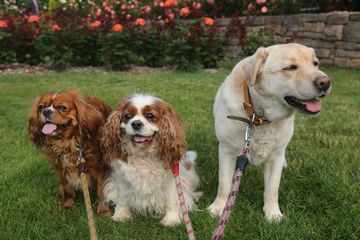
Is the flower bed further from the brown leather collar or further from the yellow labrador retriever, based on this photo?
the brown leather collar

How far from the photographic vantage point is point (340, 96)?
6785 mm

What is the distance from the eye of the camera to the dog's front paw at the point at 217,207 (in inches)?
125

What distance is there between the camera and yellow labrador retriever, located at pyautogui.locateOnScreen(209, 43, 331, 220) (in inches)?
99.4

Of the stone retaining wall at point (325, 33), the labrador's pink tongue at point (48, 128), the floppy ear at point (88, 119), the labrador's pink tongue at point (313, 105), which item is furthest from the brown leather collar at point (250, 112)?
the stone retaining wall at point (325, 33)

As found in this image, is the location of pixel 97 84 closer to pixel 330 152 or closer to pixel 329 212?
pixel 330 152

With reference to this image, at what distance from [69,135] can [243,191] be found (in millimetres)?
1532

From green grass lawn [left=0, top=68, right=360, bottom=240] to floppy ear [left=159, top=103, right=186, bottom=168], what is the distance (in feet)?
1.63

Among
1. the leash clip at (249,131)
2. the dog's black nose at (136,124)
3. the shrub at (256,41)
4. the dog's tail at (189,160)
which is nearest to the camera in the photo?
the leash clip at (249,131)

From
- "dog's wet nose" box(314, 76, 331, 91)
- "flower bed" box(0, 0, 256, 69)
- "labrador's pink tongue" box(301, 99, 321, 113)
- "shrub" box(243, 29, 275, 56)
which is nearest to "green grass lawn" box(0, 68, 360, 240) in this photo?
"labrador's pink tongue" box(301, 99, 321, 113)

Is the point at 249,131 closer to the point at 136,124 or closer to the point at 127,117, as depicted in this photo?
the point at 136,124

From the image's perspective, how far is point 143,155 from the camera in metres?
3.08

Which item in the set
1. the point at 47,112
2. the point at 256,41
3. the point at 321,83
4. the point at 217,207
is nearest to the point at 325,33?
the point at 256,41

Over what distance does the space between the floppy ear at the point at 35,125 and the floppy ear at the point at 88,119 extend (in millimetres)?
325

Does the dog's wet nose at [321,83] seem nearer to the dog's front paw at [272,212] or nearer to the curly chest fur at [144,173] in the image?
the dog's front paw at [272,212]
